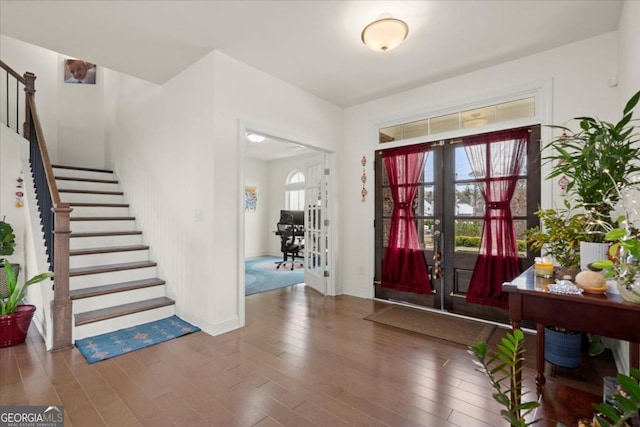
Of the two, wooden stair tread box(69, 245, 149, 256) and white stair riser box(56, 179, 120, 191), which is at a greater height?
white stair riser box(56, 179, 120, 191)

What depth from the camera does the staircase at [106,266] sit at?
302cm

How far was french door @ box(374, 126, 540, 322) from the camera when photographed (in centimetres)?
319

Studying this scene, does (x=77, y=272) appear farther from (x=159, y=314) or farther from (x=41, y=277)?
(x=159, y=314)

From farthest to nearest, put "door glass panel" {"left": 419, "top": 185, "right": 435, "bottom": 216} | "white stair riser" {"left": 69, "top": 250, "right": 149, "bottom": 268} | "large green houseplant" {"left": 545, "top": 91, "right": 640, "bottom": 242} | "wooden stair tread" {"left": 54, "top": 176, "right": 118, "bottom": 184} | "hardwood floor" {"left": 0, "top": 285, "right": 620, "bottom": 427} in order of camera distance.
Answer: "wooden stair tread" {"left": 54, "top": 176, "right": 118, "bottom": 184}, "door glass panel" {"left": 419, "top": 185, "right": 435, "bottom": 216}, "white stair riser" {"left": 69, "top": 250, "right": 149, "bottom": 268}, "hardwood floor" {"left": 0, "top": 285, "right": 620, "bottom": 427}, "large green houseplant" {"left": 545, "top": 91, "right": 640, "bottom": 242}

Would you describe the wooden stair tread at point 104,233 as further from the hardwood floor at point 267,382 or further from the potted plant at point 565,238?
the potted plant at point 565,238

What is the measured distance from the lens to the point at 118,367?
236 cm

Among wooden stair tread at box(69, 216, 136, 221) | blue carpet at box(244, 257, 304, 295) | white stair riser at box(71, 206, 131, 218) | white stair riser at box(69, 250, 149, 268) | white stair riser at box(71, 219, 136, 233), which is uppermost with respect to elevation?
white stair riser at box(71, 206, 131, 218)

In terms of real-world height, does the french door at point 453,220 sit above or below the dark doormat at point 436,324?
above

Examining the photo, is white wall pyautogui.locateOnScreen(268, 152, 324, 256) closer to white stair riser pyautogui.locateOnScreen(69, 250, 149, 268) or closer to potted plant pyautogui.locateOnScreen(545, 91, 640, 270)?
white stair riser pyautogui.locateOnScreen(69, 250, 149, 268)

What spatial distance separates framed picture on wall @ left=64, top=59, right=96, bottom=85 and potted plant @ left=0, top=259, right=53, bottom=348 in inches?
170

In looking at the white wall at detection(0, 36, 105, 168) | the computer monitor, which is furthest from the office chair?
the white wall at detection(0, 36, 105, 168)

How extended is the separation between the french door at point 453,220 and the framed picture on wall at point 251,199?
550 cm

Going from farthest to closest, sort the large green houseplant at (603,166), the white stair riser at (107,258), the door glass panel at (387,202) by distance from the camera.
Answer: the door glass panel at (387,202)
the white stair riser at (107,258)
the large green houseplant at (603,166)

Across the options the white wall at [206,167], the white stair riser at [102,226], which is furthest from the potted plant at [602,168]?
the white stair riser at [102,226]
